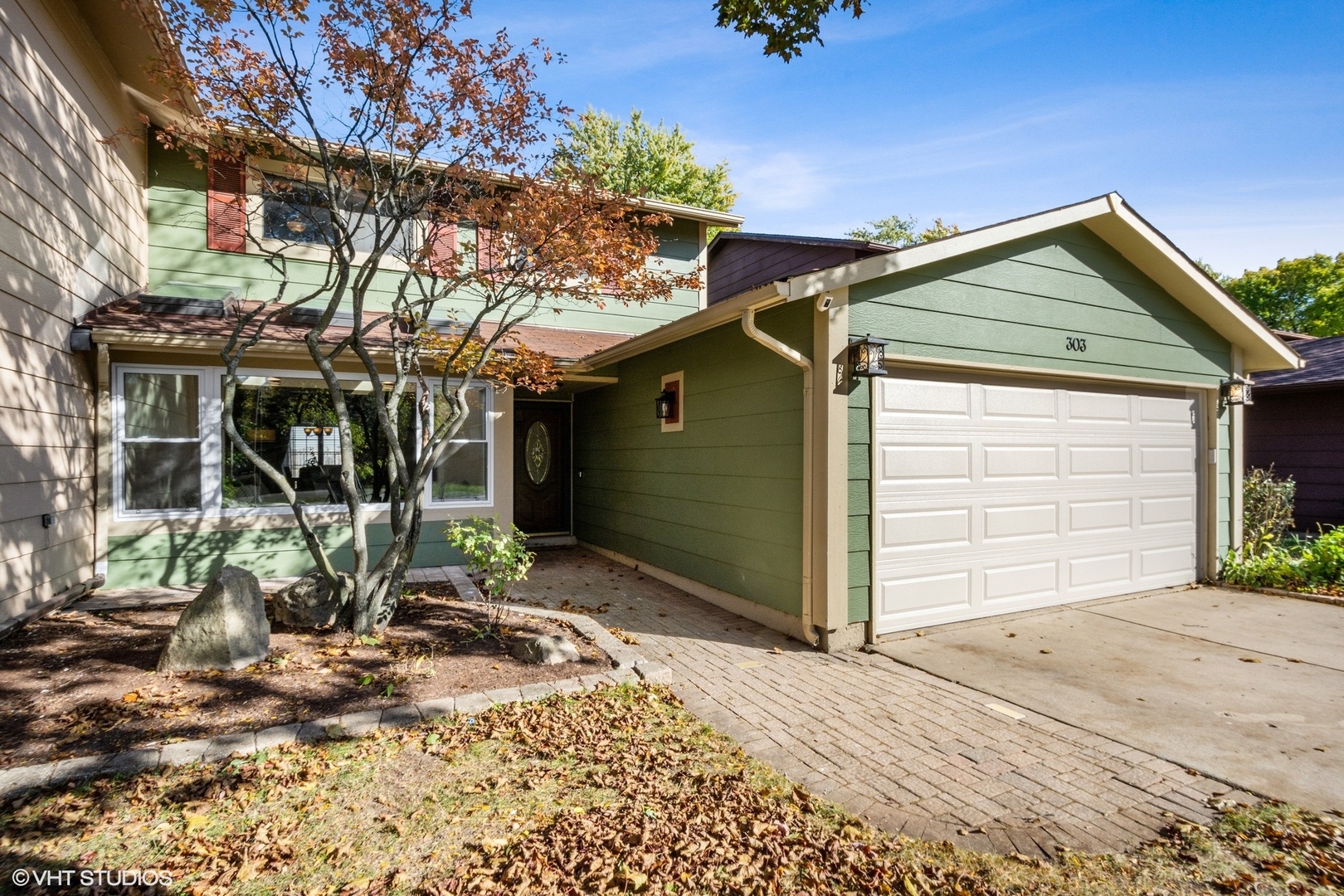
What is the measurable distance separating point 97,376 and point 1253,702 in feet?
32.3

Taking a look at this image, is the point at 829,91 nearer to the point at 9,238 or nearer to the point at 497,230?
the point at 497,230

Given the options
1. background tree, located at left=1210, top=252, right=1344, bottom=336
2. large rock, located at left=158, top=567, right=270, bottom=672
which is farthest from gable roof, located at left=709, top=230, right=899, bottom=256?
background tree, located at left=1210, top=252, right=1344, bottom=336

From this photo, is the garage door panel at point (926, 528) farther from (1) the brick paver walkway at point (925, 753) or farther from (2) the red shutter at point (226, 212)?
(2) the red shutter at point (226, 212)

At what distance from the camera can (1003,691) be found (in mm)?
4242

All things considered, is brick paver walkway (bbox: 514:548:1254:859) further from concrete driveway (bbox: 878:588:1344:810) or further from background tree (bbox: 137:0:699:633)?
background tree (bbox: 137:0:699:633)

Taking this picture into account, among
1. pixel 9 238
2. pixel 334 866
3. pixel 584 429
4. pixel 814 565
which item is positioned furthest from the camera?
pixel 584 429

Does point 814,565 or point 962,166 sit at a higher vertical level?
point 962,166

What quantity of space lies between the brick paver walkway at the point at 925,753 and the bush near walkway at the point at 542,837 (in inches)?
6.8

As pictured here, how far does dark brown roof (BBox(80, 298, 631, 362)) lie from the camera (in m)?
5.89

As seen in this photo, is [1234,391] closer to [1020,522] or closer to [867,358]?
[1020,522]

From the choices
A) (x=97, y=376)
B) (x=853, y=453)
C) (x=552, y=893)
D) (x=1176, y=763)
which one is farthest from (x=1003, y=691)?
(x=97, y=376)

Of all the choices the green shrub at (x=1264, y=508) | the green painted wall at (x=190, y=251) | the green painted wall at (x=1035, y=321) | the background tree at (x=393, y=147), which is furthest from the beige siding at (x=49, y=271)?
the green shrub at (x=1264, y=508)

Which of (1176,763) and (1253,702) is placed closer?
(1176,763)

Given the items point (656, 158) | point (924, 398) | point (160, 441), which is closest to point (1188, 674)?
point (924, 398)
